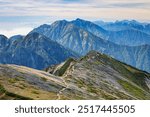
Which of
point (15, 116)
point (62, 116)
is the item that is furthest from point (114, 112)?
point (15, 116)

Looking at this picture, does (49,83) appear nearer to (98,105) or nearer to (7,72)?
(7,72)

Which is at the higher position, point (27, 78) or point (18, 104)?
point (18, 104)

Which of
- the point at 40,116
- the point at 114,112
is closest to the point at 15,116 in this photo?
the point at 40,116

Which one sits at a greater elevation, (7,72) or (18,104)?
(18,104)

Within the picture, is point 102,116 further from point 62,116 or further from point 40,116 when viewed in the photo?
point 40,116

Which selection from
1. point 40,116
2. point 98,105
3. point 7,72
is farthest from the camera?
point 7,72

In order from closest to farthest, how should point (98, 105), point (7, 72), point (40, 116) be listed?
point (40, 116), point (98, 105), point (7, 72)

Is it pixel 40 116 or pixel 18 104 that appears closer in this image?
pixel 40 116

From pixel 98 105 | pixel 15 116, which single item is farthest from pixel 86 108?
pixel 15 116

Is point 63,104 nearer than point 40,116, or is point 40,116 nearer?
point 40,116
